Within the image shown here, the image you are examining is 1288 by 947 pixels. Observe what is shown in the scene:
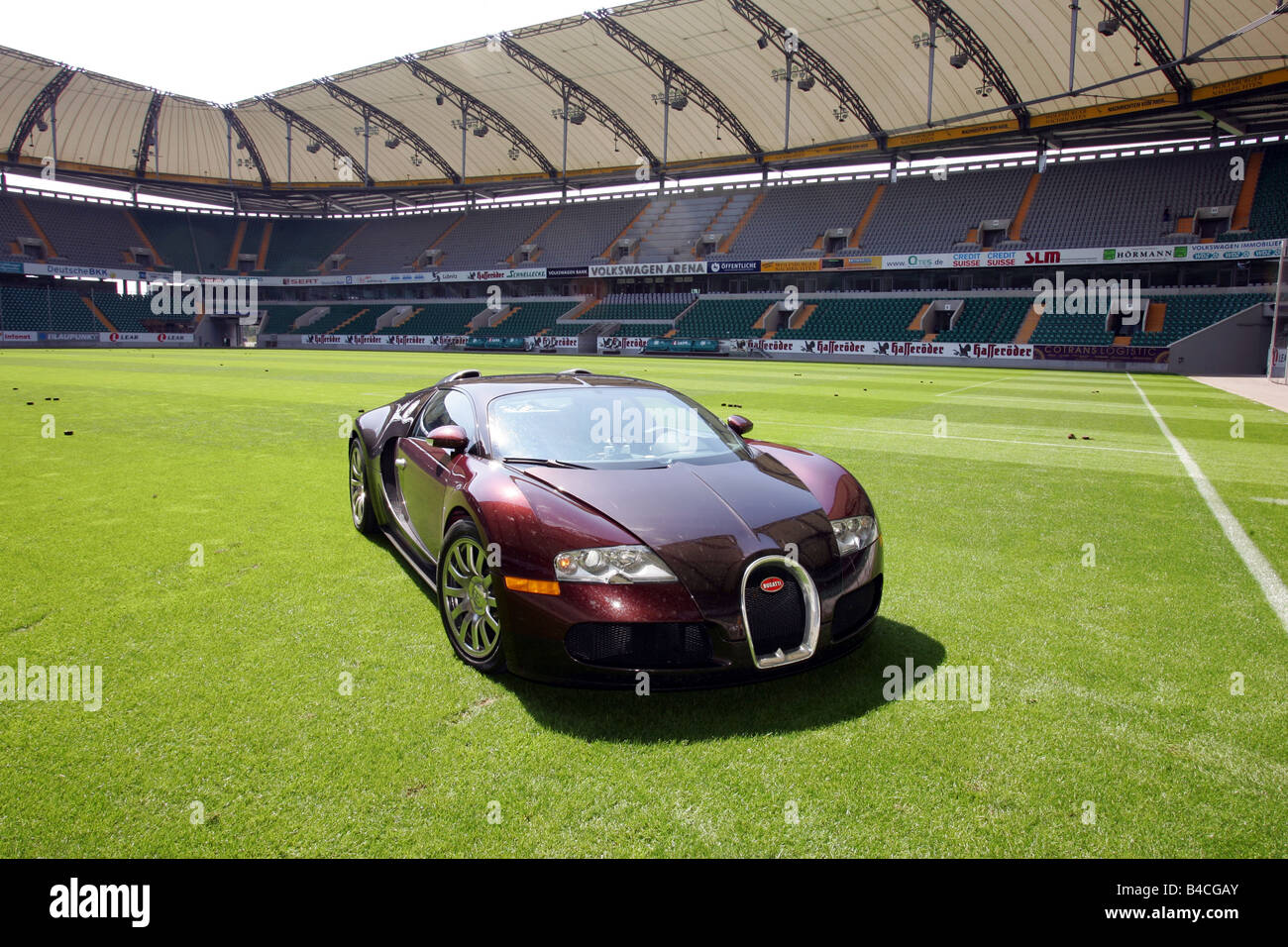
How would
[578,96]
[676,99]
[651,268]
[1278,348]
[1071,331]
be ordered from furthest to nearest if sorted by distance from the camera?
[651,268]
[578,96]
[676,99]
[1071,331]
[1278,348]

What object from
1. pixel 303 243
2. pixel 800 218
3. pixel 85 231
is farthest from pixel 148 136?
pixel 800 218

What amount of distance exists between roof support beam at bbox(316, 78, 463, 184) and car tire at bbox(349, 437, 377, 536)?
177 feet

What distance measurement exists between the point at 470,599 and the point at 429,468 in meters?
1.23

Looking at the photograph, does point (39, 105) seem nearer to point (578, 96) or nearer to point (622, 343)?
point (578, 96)

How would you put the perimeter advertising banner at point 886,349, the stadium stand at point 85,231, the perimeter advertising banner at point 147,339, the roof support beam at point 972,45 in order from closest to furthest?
the roof support beam at point 972,45 < the perimeter advertising banner at point 886,349 < the perimeter advertising banner at point 147,339 < the stadium stand at point 85,231

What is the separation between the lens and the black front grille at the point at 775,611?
10.6ft

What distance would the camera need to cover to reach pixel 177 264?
6562 centimetres

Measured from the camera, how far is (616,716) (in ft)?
10.4

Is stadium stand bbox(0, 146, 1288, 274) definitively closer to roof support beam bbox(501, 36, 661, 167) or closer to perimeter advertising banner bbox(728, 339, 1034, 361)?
roof support beam bbox(501, 36, 661, 167)

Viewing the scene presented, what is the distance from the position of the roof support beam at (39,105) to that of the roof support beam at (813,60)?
41066mm

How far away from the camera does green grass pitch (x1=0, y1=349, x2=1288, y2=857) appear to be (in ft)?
7.97
